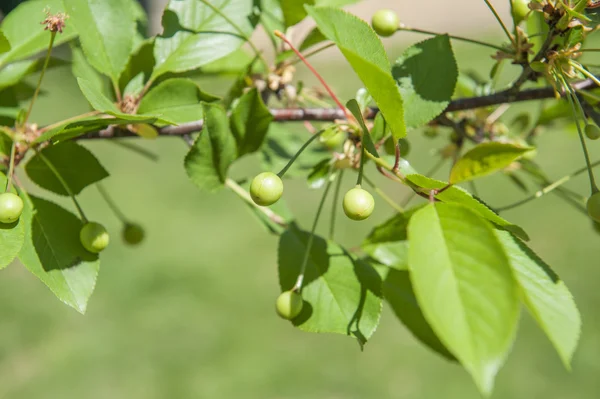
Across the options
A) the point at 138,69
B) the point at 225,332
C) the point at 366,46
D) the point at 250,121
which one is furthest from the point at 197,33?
the point at 225,332

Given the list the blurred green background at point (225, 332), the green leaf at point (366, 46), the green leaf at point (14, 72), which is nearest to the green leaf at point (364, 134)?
the green leaf at point (366, 46)

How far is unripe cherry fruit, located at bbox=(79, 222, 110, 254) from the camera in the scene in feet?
2.89

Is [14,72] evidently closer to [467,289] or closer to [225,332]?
[467,289]

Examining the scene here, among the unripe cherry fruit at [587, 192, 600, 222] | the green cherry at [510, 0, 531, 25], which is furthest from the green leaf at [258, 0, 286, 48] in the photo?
the unripe cherry fruit at [587, 192, 600, 222]

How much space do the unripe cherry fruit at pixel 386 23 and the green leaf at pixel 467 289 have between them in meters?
0.59


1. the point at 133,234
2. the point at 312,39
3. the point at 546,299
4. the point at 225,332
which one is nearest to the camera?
the point at 546,299

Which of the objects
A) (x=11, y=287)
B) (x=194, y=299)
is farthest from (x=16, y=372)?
(x=194, y=299)

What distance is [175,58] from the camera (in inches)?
41.5

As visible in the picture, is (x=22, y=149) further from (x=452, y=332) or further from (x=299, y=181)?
(x=299, y=181)

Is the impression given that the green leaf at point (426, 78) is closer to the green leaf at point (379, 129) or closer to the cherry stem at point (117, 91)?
the green leaf at point (379, 129)

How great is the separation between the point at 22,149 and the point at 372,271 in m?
0.55

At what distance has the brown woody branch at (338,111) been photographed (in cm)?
102

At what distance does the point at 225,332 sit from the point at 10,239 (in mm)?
3341

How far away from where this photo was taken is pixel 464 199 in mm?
673
